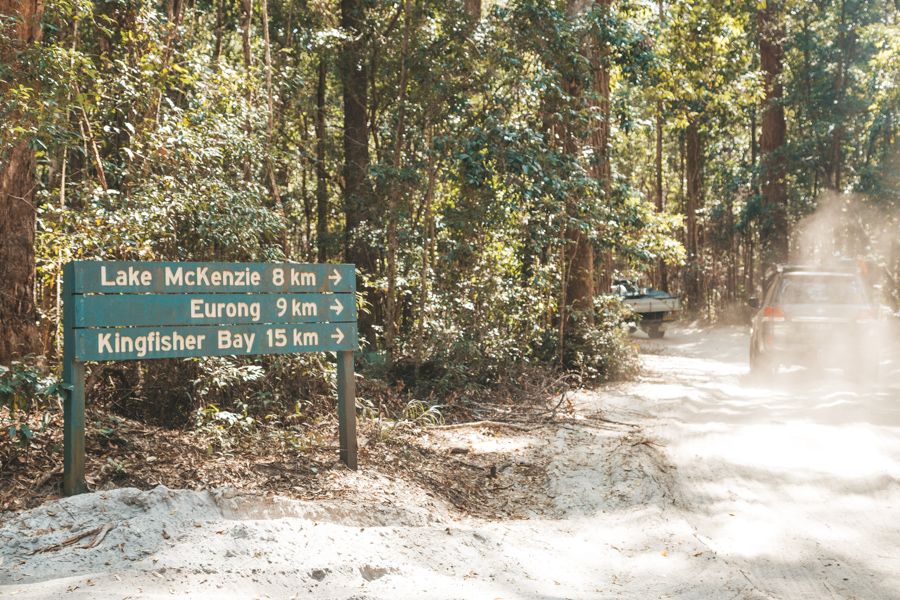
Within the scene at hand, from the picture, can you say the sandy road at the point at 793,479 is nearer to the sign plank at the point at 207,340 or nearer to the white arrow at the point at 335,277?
the sign plank at the point at 207,340

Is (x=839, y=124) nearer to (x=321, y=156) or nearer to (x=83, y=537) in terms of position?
(x=321, y=156)

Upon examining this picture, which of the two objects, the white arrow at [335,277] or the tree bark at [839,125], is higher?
the tree bark at [839,125]

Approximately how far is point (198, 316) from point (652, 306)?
2069 centimetres

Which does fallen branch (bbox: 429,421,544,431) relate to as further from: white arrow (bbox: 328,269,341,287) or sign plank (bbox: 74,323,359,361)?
white arrow (bbox: 328,269,341,287)

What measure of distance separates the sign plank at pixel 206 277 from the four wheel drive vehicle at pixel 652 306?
62.6 feet

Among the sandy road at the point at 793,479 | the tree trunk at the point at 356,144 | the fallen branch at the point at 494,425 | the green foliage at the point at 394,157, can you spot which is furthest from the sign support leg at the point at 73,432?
the tree trunk at the point at 356,144

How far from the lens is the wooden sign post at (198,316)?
17.1 ft

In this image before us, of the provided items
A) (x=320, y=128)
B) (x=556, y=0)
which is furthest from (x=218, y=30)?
(x=556, y=0)

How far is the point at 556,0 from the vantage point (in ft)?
41.8

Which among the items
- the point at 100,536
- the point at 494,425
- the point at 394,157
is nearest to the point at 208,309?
the point at 100,536

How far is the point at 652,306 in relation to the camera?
2484cm

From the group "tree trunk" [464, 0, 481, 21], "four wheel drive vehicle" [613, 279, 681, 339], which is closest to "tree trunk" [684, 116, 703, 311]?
"four wheel drive vehicle" [613, 279, 681, 339]

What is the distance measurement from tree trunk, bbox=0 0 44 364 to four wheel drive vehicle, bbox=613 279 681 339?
64.5ft

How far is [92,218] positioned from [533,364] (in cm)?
731
